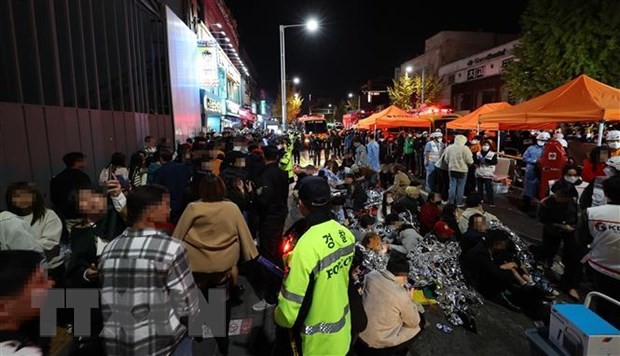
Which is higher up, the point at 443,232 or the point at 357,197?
the point at 357,197

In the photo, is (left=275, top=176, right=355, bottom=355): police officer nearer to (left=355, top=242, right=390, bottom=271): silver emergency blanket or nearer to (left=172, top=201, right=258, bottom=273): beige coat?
(left=172, top=201, right=258, bottom=273): beige coat

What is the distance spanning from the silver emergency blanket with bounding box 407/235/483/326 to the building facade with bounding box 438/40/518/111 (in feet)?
91.0

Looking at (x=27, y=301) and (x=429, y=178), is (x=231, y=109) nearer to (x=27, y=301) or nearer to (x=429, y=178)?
(x=429, y=178)

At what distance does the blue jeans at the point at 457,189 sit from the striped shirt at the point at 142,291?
879cm

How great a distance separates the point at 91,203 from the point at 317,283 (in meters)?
2.60

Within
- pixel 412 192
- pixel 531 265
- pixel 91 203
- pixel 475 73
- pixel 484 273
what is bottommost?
pixel 531 265

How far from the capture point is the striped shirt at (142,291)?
212 centimetres

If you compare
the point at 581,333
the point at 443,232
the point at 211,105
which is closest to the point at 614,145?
the point at 443,232

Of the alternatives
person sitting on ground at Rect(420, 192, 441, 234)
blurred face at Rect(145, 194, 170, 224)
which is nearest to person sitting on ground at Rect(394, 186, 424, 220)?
person sitting on ground at Rect(420, 192, 441, 234)

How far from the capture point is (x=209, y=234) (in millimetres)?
3502

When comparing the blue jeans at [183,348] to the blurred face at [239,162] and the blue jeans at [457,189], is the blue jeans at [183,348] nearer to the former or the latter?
the blurred face at [239,162]

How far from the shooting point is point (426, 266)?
5.41 metres

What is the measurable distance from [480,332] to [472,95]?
37000 mm

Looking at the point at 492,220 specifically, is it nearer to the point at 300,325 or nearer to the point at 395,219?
the point at 395,219
